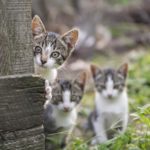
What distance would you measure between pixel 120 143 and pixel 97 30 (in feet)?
27.5

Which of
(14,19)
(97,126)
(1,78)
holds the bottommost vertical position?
(97,126)

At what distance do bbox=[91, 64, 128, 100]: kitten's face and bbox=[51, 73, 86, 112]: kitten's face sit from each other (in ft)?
2.04

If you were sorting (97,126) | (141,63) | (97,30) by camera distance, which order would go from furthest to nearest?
(97,30) → (141,63) → (97,126)

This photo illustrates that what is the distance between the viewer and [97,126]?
592cm

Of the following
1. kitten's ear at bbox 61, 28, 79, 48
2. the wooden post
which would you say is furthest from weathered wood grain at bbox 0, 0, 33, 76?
kitten's ear at bbox 61, 28, 79, 48

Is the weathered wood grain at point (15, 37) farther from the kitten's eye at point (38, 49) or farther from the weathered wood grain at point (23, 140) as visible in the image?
the kitten's eye at point (38, 49)

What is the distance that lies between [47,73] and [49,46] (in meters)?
0.21

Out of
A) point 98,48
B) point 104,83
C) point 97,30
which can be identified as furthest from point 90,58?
point 104,83

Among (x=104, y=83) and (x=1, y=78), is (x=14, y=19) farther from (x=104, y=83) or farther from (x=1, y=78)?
(x=104, y=83)

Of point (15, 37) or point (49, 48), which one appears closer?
point (15, 37)

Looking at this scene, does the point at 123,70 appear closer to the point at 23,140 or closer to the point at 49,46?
the point at 49,46

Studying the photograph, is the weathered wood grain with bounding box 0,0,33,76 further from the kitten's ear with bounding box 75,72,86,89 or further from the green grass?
the kitten's ear with bounding box 75,72,86,89

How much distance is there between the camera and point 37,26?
13.4 feet

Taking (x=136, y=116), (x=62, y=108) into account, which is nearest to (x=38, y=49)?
(x=136, y=116)
